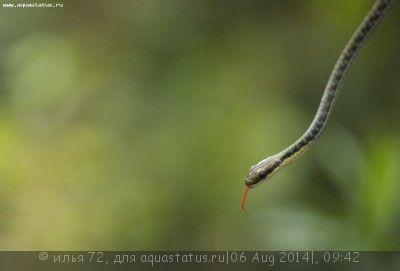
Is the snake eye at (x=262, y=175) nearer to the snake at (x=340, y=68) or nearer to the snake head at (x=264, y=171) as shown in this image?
the snake head at (x=264, y=171)

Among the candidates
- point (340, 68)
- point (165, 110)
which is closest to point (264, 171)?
point (340, 68)

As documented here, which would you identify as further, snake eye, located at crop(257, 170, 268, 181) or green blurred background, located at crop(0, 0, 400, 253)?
green blurred background, located at crop(0, 0, 400, 253)

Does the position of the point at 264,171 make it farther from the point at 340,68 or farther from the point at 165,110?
the point at 165,110

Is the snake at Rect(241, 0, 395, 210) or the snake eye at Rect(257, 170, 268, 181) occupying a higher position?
the snake at Rect(241, 0, 395, 210)

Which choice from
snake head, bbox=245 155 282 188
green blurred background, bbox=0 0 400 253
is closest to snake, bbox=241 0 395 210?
snake head, bbox=245 155 282 188

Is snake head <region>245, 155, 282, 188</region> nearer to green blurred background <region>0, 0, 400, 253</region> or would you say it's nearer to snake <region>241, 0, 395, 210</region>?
snake <region>241, 0, 395, 210</region>

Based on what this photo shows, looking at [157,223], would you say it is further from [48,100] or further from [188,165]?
[48,100]

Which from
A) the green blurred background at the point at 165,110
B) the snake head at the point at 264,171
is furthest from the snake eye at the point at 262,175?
the green blurred background at the point at 165,110
